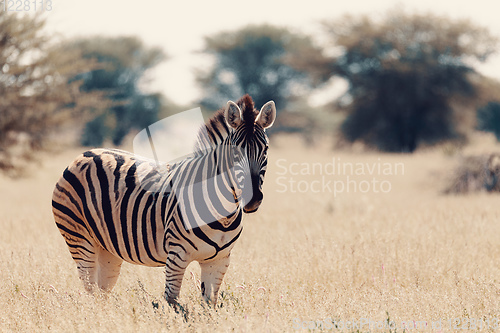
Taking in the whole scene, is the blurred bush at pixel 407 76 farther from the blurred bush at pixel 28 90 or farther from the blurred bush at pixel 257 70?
the blurred bush at pixel 28 90

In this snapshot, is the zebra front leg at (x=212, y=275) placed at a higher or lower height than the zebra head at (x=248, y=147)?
lower

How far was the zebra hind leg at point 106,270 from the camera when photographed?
4.92m

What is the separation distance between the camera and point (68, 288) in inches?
205

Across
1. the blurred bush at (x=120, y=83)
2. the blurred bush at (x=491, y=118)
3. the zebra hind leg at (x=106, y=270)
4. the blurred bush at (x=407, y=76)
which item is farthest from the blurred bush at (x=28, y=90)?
the blurred bush at (x=491, y=118)

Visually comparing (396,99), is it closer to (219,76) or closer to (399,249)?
(219,76)

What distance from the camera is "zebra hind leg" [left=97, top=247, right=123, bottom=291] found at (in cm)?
492

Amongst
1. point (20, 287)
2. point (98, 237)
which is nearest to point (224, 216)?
point (98, 237)

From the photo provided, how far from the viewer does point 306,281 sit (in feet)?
18.1

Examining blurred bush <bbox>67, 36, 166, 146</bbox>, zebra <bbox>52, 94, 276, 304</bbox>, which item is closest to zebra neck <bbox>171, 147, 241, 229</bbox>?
zebra <bbox>52, 94, 276, 304</bbox>

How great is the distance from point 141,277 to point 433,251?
11.1 feet

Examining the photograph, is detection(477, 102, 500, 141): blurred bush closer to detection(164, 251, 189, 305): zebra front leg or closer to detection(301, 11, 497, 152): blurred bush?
detection(301, 11, 497, 152): blurred bush

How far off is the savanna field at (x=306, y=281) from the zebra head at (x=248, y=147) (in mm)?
869

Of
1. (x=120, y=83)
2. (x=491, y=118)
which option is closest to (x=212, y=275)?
(x=491, y=118)

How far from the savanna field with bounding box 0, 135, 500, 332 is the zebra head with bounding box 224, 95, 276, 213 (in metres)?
0.87
